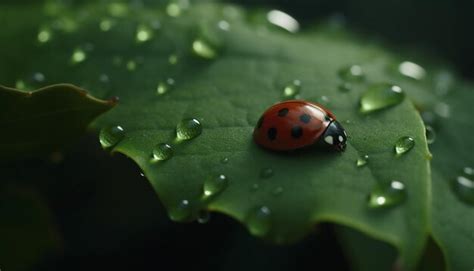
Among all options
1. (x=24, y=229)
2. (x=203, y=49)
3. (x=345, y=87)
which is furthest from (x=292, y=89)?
(x=24, y=229)

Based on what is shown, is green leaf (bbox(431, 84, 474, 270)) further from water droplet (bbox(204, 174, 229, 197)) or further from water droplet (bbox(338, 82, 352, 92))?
water droplet (bbox(204, 174, 229, 197))

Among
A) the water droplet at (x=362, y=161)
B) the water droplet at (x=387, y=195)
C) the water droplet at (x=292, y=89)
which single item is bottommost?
the water droplet at (x=292, y=89)

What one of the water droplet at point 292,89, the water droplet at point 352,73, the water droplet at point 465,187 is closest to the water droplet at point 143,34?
the water droplet at point 292,89

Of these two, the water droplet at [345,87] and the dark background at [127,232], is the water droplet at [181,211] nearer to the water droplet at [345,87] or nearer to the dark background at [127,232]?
the water droplet at [345,87]

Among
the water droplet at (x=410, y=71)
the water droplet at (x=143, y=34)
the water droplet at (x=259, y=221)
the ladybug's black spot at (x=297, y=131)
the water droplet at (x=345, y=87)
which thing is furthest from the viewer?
the water droplet at (x=410, y=71)

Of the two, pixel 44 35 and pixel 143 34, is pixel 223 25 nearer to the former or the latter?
pixel 143 34

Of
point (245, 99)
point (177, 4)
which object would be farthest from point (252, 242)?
point (177, 4)
